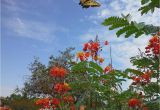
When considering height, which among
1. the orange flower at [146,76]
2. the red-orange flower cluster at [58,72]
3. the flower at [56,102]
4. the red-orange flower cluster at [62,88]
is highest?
the red-orange flower cluster at [58,72]

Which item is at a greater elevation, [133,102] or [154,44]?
[154,44]

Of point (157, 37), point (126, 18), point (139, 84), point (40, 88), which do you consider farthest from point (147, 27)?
point (40, 88)

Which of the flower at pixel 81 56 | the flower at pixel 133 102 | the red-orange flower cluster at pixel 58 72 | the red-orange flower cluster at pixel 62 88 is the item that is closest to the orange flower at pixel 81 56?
the flower at pixel 81 56

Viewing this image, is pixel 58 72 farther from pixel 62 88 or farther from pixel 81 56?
pixel 81 56

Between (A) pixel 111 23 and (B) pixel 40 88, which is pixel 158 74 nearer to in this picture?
(A) pixel 111 23

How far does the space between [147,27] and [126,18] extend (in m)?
0.26

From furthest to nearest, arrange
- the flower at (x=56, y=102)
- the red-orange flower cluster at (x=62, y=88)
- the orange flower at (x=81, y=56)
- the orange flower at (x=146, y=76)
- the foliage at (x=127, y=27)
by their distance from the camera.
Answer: the orange flower at (x=81, y=56), the orange flower at (x=146, y=76), the flower at (x=56, y=102), the red-orange flower cluster at (x=62, y=88), the foliage at (x=127, y=27)

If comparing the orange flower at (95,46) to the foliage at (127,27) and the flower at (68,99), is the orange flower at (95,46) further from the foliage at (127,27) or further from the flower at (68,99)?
the foliage at (127,27)

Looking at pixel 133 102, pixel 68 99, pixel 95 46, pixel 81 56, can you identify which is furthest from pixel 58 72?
pixel 133 102

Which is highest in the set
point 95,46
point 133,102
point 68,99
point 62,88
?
point 95,46

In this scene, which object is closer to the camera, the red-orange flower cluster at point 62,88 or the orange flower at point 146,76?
the red-orange flower cluster at point 62,88

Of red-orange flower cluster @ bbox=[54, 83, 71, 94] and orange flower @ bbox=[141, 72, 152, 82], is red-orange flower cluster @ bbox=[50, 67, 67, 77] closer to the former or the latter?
red-orange flower cluster @ bbox=[54, 83, 71, 94]

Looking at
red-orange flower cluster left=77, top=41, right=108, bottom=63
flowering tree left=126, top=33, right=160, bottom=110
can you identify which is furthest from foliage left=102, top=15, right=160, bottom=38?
red-orange flower cluster left=77, top=41, right=108, bottom=63

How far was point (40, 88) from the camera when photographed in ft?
120
